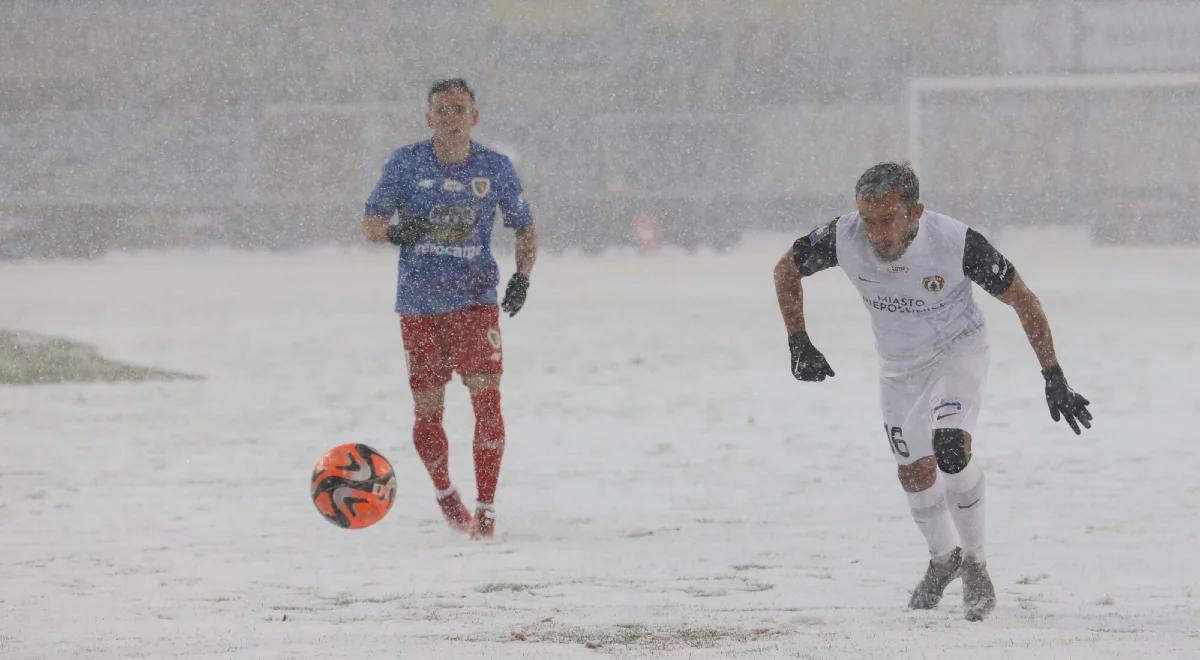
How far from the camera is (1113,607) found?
16.7 feet

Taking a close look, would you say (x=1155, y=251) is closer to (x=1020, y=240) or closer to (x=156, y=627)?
(x=1020, y=240)

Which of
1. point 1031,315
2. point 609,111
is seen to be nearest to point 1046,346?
point 1031,315

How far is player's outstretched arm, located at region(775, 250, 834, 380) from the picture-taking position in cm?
520

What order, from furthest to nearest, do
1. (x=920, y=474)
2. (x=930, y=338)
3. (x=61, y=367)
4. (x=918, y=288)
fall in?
1. (x=61, y=367)
2. (x=920, y=474)
3. (x=930, y=338)
4. (x=918, y=288)

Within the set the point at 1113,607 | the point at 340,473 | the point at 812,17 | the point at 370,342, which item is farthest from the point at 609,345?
the point at 812,17

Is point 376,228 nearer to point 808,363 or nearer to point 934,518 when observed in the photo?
point 808,363

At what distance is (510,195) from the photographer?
21.9ft

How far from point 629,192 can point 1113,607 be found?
26425mm

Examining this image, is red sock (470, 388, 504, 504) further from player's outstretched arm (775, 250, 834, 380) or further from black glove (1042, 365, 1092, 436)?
black glove (1042, 365, 1092, 436)

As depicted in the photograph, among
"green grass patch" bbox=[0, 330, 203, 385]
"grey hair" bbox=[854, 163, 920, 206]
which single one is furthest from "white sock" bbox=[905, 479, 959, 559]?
"green grass patch" bbox=[0, 330, 203, 385]

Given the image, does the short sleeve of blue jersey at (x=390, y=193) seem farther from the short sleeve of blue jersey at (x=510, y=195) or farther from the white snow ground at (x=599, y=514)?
the white snow ground at (x=599, y=514)

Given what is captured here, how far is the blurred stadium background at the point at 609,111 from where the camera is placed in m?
31.3

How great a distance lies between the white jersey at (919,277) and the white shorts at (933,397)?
43 mm

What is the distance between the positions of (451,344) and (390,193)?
0.67 metres
